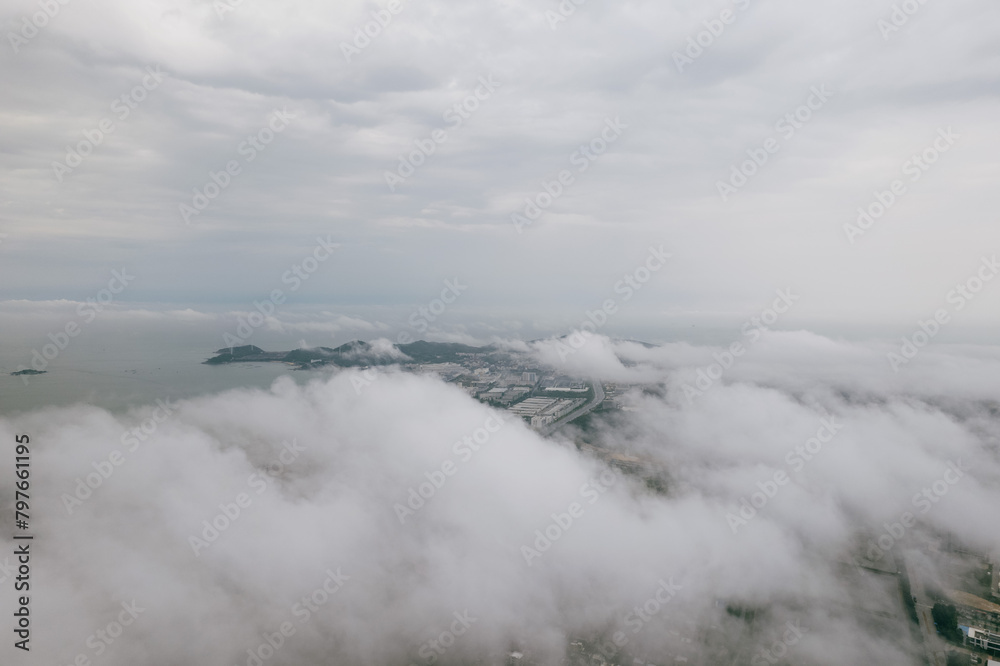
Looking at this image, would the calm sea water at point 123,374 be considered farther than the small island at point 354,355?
No

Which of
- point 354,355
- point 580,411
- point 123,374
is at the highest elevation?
point 580,411

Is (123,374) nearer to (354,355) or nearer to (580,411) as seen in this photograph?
(354,355)

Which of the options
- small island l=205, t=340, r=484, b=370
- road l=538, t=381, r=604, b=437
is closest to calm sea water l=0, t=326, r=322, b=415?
small island l=205, t=340, r=484, b=370

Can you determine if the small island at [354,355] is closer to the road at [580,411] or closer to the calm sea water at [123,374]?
the calm sea water at [123,374]

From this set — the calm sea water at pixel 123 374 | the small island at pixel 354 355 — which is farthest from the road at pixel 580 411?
the calm sea water at pixel 123 374

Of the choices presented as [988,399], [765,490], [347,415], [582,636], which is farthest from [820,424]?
[347,415]

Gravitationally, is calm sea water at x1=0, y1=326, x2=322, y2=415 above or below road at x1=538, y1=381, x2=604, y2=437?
below

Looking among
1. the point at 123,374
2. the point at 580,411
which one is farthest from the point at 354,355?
the point at 580,411

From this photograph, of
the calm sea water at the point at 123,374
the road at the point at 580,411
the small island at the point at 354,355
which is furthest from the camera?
the road at the point at 580,411

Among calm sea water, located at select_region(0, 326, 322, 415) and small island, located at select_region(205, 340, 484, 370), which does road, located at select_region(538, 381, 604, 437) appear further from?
calm sea water, located at select_region(0, 326, 322, 415)

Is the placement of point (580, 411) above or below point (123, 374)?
above
